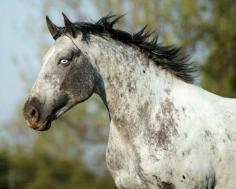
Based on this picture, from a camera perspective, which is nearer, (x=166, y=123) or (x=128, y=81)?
(x=166, y=123)

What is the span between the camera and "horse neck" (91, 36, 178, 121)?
5.69 metres

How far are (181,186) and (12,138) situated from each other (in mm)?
25718

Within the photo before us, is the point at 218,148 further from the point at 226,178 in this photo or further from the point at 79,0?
the point at 79,0

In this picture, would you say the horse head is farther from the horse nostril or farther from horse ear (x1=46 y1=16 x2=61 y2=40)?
horse ear (x1=46 y1=16 x2=61 y2=40)

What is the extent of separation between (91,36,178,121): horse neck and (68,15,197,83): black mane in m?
0.10

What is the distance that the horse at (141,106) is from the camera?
5402mm

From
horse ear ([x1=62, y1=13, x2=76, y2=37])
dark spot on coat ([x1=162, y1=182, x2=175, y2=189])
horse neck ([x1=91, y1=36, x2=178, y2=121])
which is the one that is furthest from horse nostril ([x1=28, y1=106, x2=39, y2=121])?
dark spot on coat ([x1=162, y1=182, x2=175, y2=189])

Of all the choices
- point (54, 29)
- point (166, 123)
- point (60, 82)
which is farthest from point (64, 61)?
point (166, 123)

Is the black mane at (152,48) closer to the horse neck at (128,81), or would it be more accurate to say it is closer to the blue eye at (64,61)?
the horse neck at (128,81)

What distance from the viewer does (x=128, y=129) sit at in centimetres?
562

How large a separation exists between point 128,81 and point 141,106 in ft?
0.92

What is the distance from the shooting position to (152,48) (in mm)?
6004

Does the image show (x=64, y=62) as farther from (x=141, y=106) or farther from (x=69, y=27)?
(x=141, y=106)

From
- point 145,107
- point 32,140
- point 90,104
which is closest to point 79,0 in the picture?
point 90,104
